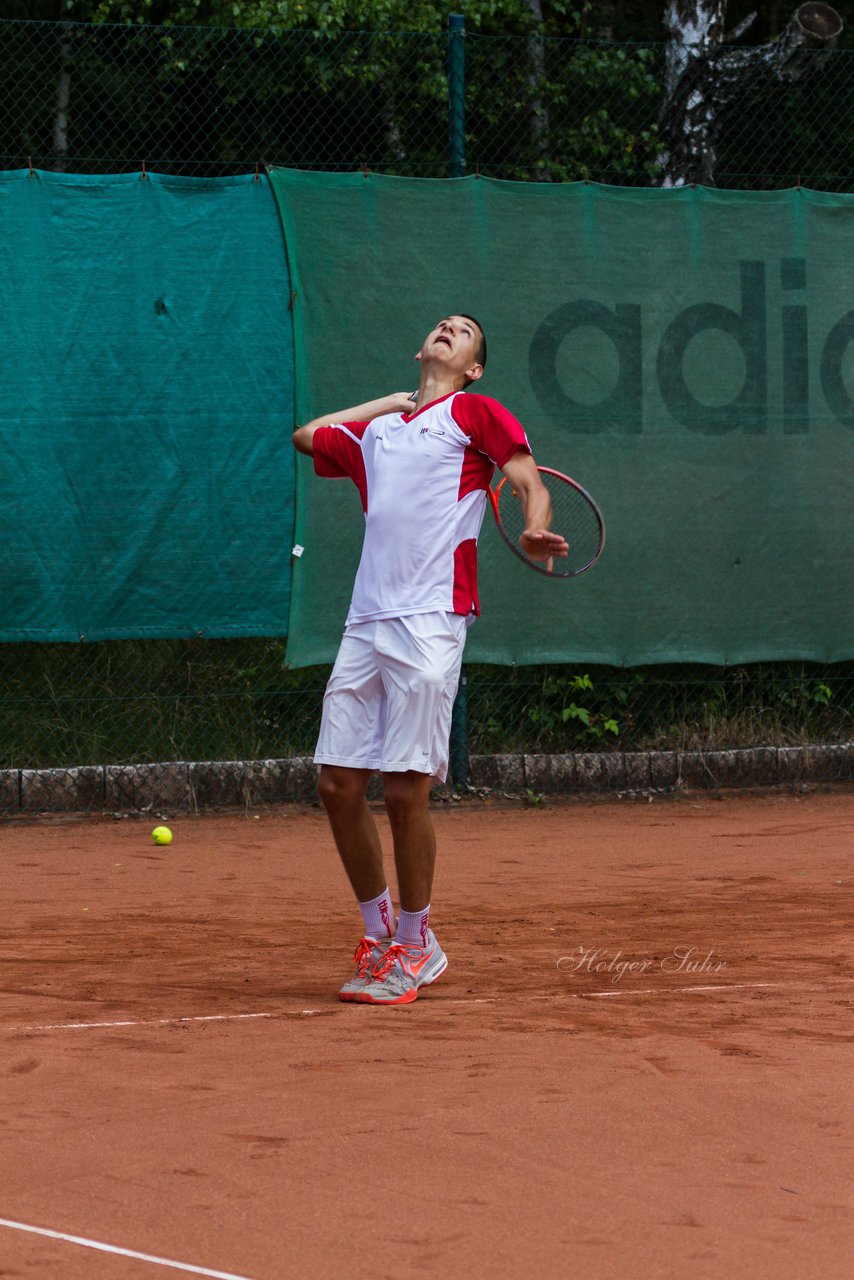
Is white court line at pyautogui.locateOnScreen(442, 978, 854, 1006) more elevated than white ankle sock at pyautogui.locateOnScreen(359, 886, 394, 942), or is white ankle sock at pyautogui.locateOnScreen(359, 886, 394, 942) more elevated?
white ankle sock at pyautogui.locateOnScreen(359, 886, 394, 942)

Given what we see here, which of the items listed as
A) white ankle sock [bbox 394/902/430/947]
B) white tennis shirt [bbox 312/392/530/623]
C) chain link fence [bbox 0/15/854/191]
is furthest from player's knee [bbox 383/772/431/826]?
chain link fence [bbox 0/15/854/191]

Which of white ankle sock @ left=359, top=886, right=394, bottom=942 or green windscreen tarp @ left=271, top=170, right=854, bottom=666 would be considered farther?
green windscreen tarp @ left=271, top=170, right=854, bottom=666

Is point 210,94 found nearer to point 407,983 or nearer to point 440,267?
point 440,267

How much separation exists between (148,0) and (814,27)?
11.4ft

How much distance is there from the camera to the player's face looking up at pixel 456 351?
4.61 metres

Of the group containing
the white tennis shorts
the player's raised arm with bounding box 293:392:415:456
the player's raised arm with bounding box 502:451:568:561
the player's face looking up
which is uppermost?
the player's face looking up

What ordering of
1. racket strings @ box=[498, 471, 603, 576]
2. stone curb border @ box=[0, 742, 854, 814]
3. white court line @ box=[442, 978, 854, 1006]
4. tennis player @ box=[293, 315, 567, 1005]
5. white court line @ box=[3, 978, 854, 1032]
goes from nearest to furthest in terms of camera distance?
white court line @ box=[3, 978, 854, 1032], white court line @ box=[442, 978, 854, 1006], tennis player @ box=[293, 315, 567, 1005], racket strings @ box=[498, 471, 603, 576], stone curb border @ box=[0, 742, 854, 814]

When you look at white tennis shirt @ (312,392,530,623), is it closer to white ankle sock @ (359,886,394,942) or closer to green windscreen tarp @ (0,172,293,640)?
white ankle sock @ (359,886,394,942)

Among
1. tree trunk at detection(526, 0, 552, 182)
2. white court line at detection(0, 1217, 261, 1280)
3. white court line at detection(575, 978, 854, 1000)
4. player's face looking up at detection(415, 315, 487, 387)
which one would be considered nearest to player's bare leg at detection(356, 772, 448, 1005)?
white court line at detection(575, 978, 854, 1000)

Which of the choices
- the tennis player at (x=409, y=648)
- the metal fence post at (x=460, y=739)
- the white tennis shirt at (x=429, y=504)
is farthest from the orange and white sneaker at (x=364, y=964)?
the metal fence post at (x=460, y=739)

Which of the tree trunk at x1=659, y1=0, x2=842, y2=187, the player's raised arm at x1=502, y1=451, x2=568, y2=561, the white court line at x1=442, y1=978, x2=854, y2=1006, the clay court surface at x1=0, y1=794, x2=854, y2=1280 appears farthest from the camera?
the tree trunk at x1=659, y1=0, x2=842, y2=187

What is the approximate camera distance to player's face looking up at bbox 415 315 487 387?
4.61 m

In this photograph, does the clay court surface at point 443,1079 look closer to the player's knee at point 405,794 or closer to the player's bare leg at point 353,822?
the player's bare leg at point 353,822

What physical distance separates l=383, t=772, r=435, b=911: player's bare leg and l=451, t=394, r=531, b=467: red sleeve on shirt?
0.87m
